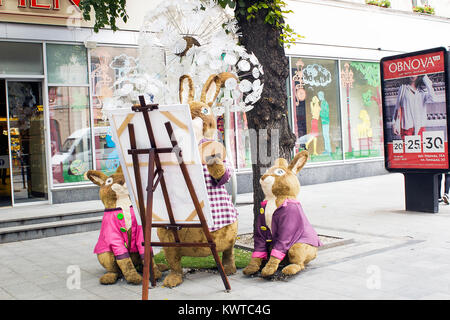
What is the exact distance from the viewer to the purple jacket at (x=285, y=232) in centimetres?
492

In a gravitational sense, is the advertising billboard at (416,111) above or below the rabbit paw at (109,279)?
above

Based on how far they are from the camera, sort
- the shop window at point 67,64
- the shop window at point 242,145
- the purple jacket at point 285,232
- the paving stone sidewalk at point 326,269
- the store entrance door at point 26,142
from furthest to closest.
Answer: the shop window at point 242,145
the shop window at point 67,64
the store entrance door at point 26,142
the purple jacket at point 285,232
the paving stone sidewalk at point 326,269

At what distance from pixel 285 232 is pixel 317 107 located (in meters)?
9.82

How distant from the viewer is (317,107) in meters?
14.3

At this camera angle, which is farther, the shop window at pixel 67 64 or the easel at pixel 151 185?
the shop window at pixel 67 64

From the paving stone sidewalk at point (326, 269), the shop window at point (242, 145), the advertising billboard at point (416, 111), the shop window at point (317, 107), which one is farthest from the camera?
the shop window at point (317, 107)

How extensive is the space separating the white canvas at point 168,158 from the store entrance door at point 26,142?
652cm

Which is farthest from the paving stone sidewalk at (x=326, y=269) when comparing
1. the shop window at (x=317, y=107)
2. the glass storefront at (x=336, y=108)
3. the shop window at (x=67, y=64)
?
the glass storefront at (x=336, y=108)

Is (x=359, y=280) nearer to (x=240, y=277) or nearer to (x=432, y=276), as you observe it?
(x=432, y=276)

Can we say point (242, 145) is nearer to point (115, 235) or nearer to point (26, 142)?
point (26, 142)

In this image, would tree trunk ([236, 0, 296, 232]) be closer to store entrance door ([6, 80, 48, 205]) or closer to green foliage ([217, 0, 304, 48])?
green foliage ([217, 0, 304, 48])

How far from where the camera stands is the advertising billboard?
8227mm

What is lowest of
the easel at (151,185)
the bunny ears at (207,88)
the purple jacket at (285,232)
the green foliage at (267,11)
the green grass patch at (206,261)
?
the green grass patch at (206,261)

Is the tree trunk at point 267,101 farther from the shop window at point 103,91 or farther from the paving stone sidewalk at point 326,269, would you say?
the shop window at point 103,91
